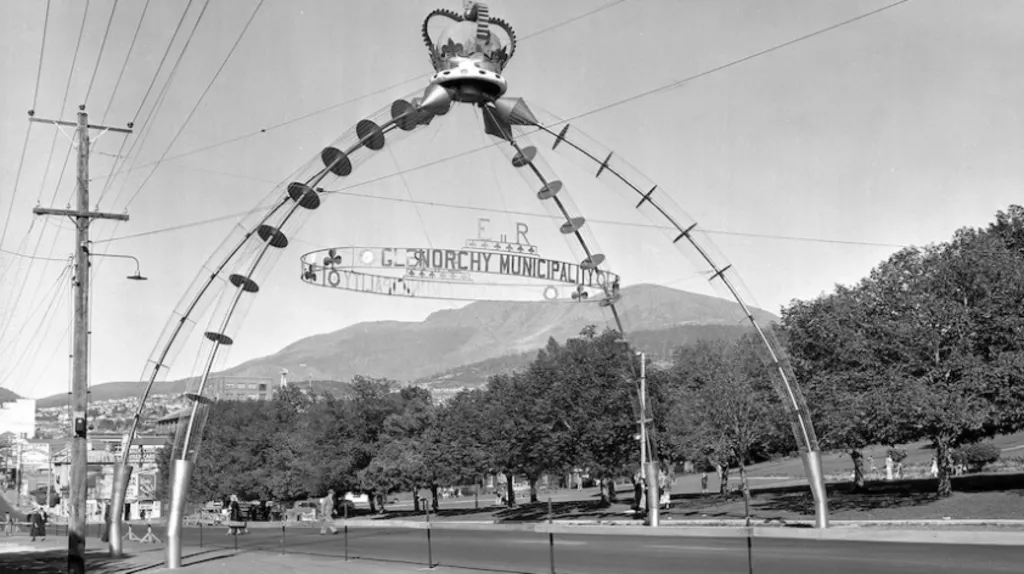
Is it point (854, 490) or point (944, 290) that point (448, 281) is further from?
point (854, 490)

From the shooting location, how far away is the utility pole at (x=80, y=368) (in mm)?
25656

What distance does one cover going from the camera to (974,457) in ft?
210

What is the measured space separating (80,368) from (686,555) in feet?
59.0

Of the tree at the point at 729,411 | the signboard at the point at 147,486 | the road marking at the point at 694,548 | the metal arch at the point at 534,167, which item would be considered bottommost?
the signboard at the point at 147,486

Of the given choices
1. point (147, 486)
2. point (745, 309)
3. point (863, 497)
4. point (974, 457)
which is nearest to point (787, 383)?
point (745, 309)

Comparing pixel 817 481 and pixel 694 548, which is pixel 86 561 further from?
pixel 817 481

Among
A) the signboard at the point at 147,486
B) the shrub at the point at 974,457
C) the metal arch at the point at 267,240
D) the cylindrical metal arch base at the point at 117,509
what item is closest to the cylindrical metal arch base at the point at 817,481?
the metal arch at the point at 267,240

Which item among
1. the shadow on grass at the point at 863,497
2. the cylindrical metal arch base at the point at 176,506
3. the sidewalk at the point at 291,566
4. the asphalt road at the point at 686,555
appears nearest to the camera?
the asphalt road at the point at 686,555

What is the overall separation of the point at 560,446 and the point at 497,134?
95.1ft

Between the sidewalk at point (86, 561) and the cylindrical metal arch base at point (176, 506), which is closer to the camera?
the cylindrical metal arch base at point (176, 506)

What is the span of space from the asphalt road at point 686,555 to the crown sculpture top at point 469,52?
11.6 m

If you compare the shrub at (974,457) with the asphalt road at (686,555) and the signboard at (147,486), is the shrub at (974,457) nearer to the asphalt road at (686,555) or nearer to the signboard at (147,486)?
the asphalt road at (686,555)

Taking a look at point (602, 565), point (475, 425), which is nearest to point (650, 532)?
point (602, 565)

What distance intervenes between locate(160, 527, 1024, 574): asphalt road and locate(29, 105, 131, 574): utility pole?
22.6ft
